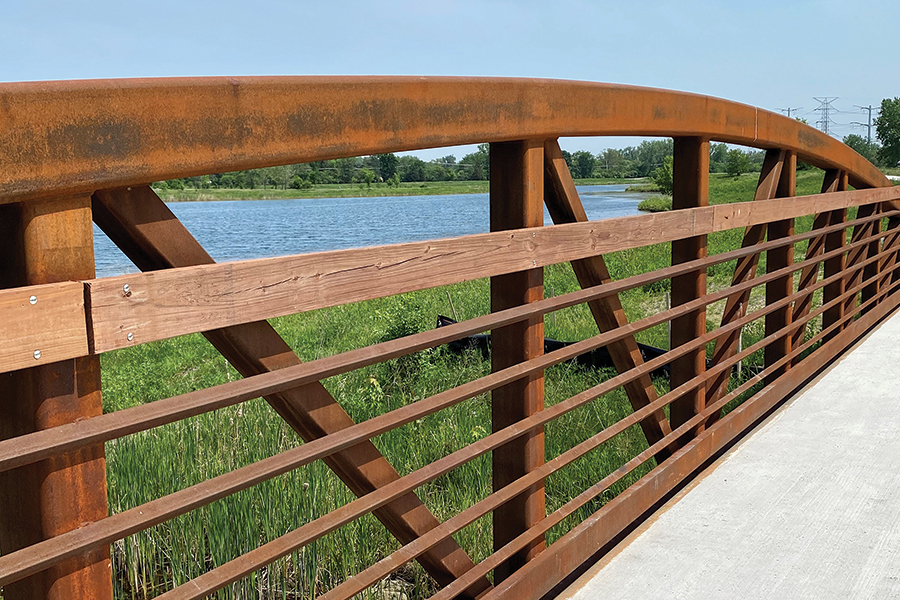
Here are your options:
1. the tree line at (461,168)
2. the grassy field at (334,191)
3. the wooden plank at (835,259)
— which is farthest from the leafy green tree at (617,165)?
the wooden plank at (835,259)

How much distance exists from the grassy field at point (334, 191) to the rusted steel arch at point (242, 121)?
56249 millimetres

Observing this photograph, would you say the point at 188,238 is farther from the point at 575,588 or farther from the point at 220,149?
the point at 575,588

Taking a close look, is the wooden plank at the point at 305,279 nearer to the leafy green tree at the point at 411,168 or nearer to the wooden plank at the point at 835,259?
the wooden plank at the point at 835,259

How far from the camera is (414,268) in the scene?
1.93m

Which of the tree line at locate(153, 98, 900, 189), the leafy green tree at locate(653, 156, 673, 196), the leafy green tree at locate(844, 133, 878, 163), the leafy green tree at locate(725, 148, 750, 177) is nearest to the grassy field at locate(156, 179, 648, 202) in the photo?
the tree line at locate(153, 98, 900, 189)

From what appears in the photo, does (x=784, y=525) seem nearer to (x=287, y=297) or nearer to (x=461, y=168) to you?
(x=287, y=297)

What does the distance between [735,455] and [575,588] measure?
1.41 m

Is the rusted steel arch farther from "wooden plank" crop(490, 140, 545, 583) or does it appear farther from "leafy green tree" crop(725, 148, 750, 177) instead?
"leafy green tree" crop(725, 148, 750, 177)

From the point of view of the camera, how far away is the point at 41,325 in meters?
1.23

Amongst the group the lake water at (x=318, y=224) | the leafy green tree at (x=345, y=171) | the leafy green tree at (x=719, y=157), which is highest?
the leafy green tree at (x=719, y=157)

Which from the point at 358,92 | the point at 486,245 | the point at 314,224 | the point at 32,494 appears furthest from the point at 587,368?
the point at 314,224

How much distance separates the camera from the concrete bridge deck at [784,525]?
2.45 metres

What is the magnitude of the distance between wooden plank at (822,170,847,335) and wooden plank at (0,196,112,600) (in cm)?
500

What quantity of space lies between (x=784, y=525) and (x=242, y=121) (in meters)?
2.31
